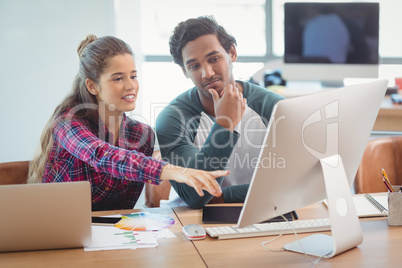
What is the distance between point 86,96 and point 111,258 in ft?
2.52

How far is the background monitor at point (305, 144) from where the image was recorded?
990 mm

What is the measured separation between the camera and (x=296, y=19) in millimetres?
3039

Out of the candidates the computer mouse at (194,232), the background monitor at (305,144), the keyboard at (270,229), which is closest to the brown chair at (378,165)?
the keyboard at (270,229)

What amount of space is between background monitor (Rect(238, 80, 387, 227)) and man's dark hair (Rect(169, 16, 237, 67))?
3.18 ft

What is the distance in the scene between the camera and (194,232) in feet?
4.10

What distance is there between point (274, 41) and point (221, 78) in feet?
8.39

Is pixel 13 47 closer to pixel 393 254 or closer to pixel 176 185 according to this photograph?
pixel 176 185

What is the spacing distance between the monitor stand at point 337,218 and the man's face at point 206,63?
0.96 m

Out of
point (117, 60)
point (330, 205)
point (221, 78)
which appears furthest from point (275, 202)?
point (221, 78)

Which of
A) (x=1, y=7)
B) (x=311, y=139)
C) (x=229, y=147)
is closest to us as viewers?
(x=311, y=139)

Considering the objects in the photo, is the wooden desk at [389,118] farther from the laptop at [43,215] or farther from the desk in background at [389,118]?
the laptop at [43,215]

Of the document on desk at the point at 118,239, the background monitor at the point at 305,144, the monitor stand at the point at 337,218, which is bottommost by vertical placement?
the document on desk at the point at 118,239

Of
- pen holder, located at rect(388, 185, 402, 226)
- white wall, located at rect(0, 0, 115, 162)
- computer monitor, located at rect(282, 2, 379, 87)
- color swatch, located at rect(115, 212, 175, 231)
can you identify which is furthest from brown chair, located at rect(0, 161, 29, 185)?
computer monitor, located at rect(282, 2, 379, 87)

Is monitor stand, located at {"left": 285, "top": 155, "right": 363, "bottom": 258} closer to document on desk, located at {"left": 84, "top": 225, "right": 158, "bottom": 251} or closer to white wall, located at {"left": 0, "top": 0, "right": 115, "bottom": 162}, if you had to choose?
document on desk, located at {"left": 84, "top": 225, "right": 158, "bottom": 251}
